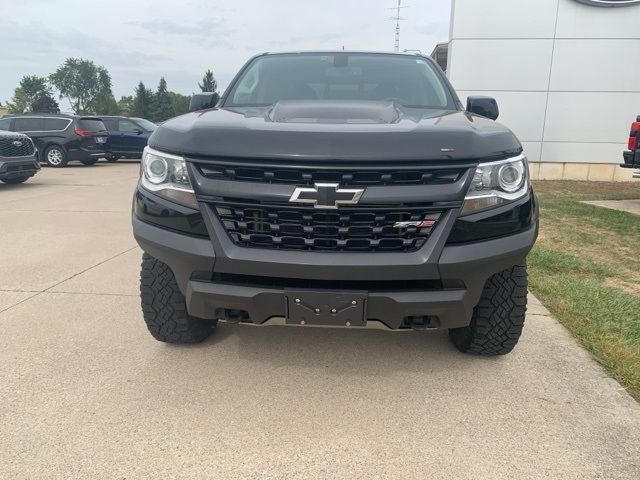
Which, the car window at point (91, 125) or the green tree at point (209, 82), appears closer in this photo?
the car window at point (91, 125)

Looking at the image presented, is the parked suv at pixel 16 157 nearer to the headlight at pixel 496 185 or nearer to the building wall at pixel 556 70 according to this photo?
the building wall at pixel 556 70

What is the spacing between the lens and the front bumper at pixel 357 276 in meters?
2.06

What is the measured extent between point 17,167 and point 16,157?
0.66ft

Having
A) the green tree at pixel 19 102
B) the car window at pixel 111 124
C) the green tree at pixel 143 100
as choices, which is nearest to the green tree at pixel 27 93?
the green tree at pixel 19 102

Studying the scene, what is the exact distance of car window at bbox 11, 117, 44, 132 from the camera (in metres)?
15.3

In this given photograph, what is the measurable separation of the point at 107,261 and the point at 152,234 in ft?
9.36

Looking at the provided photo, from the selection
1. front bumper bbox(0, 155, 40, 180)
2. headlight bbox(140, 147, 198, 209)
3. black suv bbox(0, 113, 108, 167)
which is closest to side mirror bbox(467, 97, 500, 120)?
headlight bbox(140, 147, 198, 209)

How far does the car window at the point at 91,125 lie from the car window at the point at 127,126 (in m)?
1.79

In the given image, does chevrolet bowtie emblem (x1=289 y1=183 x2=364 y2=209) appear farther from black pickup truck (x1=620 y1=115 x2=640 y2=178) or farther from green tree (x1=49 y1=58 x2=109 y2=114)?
green tree (x1=49 y1=58 x2=109 y2=114)

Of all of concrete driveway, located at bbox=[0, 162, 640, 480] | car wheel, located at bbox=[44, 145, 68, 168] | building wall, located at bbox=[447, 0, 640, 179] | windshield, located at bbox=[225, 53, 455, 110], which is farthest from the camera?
car wheel, located at bbox=[44, 145, 68, 168]

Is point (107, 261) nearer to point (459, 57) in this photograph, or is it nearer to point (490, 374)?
point (490, 374)

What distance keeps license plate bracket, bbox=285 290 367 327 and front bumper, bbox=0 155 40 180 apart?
9850 millimetres

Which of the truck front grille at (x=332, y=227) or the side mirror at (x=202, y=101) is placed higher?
the side mirror at (x=202, y=101)

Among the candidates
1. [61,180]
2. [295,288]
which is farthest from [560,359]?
[61,180]
